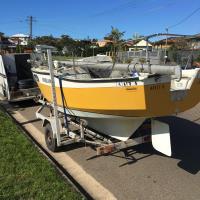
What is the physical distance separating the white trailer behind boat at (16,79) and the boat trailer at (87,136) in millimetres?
4372

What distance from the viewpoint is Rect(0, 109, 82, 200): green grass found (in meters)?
4.22

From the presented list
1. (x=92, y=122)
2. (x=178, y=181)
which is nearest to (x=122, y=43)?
(x=92, y=122)

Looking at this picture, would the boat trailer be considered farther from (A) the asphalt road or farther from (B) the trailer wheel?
(A) the asphalt road

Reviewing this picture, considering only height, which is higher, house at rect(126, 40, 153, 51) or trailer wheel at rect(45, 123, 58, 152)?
house at rect(126, 40, 153, 51)

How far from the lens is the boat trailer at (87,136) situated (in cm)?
505

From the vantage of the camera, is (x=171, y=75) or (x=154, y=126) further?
(x=154, y=126)

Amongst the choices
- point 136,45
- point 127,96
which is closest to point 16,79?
point 136,45

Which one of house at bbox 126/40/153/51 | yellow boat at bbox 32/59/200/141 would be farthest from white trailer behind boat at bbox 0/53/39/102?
house at bbox 126/40/153/51

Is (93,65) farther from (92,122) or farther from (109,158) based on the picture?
(109,158)

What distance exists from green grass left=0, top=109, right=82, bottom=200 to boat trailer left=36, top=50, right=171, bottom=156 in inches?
18.3

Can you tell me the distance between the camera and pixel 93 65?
21.5 feet

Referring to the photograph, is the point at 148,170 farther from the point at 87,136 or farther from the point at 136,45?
the point at 136,45

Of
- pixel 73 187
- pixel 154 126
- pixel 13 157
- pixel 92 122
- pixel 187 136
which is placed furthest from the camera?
pixel 187 136

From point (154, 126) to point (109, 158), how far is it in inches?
45.9
